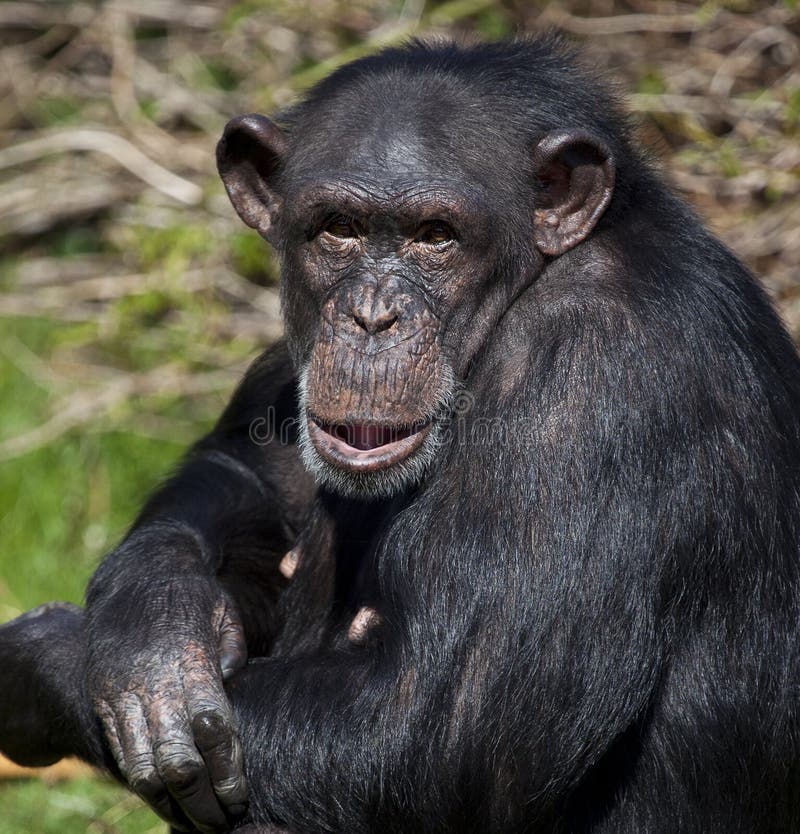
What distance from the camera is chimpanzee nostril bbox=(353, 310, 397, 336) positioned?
13.9 feet

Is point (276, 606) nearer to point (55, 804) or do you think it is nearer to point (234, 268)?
point (55, 804)

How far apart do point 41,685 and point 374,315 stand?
5.63 feet

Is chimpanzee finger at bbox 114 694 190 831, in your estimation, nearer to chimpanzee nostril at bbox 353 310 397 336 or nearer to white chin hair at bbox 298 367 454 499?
white chin hair at bbox 298 367 454 499

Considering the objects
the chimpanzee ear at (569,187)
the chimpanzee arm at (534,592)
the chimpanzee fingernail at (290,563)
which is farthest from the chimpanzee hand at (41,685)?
the chimpanzee ear at (569,187)

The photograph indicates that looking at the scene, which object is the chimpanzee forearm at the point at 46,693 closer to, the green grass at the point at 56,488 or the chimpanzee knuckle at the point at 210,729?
the chimpanzee knuckle at the point at 210,729

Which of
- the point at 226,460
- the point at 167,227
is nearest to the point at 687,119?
the point at 167,227

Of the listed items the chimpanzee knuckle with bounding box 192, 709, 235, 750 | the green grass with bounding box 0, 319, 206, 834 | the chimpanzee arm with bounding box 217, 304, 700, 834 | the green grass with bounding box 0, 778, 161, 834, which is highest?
the chimpanzee arm with bounding box 217, 304, 700, 834

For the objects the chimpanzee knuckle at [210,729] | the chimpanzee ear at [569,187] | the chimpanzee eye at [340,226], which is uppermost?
the chimpanzee ear at [569,187]

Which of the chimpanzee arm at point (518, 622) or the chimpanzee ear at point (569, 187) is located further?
the chimpanzee ear at point (569, 187)

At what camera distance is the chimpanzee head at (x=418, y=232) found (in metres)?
4.25

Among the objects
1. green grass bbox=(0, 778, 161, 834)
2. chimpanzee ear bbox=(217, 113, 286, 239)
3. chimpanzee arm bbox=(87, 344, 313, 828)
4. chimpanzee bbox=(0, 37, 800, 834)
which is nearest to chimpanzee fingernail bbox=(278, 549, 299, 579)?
chimpanzee arm bbox=(87, 344, 313, 828)

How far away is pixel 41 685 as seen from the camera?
15.6ft

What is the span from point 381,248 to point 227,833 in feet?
5.91

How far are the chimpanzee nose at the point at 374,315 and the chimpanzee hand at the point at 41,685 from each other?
4.70 feet
